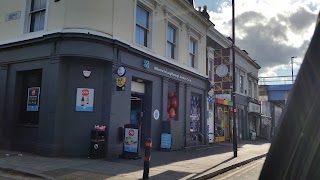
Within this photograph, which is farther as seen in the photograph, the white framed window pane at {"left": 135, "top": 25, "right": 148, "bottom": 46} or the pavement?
the white framed window pane at {"left": 135, "top": 25, "right": 148, "bottom": 46}

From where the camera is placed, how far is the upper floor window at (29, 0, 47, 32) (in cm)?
1376

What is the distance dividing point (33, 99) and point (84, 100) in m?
2.42

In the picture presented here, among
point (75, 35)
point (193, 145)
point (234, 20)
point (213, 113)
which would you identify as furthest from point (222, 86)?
point (75, 35)

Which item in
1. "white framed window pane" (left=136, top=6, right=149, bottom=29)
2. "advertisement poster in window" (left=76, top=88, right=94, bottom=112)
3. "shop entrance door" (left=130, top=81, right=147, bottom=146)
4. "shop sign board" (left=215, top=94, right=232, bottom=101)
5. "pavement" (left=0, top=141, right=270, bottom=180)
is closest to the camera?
"pavement" (left=0, top=141, right=270, bottom=180)

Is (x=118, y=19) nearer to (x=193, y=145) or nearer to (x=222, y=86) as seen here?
(x=193, y=145)

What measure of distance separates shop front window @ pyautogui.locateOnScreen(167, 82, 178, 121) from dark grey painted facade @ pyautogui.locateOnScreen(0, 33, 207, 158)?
3.59 m

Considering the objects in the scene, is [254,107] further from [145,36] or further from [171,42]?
[145,36]

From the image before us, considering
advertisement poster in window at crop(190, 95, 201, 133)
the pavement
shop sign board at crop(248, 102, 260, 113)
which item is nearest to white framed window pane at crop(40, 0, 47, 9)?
the pavement

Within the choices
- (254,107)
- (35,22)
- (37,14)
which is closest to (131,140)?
(35,22)

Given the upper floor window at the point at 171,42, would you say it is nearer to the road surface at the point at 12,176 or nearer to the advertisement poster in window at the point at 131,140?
the advertisement poster in window at the point at 131,140

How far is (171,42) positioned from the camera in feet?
60.1

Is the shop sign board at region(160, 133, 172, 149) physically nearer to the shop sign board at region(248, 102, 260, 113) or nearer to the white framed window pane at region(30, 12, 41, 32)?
the white framed window pane at region(30, 12, 41, 32)

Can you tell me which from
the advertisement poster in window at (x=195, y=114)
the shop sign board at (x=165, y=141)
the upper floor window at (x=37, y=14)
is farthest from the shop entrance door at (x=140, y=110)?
the upper floor window at (x=37, y=14)

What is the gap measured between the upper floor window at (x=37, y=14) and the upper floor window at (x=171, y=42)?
22.5 feet
